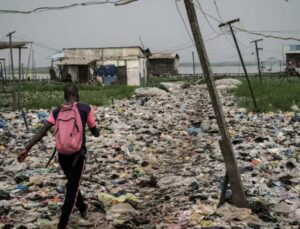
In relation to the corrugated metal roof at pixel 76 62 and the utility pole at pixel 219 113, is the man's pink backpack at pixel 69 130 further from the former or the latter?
the corrugated metal roof at pixel 76 62

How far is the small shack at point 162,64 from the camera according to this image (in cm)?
5409

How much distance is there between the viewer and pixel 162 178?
711 centimetres

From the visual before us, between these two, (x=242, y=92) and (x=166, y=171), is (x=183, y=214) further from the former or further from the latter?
(x=242, y=92)

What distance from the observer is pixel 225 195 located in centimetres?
532

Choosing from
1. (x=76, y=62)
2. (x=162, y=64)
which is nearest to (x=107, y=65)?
(x=76, y=62)

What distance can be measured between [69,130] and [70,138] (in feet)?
0.25

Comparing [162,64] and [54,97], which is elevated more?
[162,64]

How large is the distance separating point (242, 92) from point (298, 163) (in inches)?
594

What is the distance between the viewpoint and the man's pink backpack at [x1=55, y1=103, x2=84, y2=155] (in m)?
4.35

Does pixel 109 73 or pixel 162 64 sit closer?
pixel 109 73

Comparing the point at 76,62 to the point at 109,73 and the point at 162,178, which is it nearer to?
the point at 109,73

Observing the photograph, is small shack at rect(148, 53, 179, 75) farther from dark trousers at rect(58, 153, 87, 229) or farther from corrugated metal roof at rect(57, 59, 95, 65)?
dark trousers at rect(58, 153, 87, 229)

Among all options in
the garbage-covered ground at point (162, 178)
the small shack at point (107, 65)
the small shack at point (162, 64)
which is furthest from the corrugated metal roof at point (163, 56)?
the garbage-covered ground at point (162, 178)

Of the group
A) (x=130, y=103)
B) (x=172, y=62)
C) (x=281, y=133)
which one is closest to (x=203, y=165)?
(x=281, y=133)
